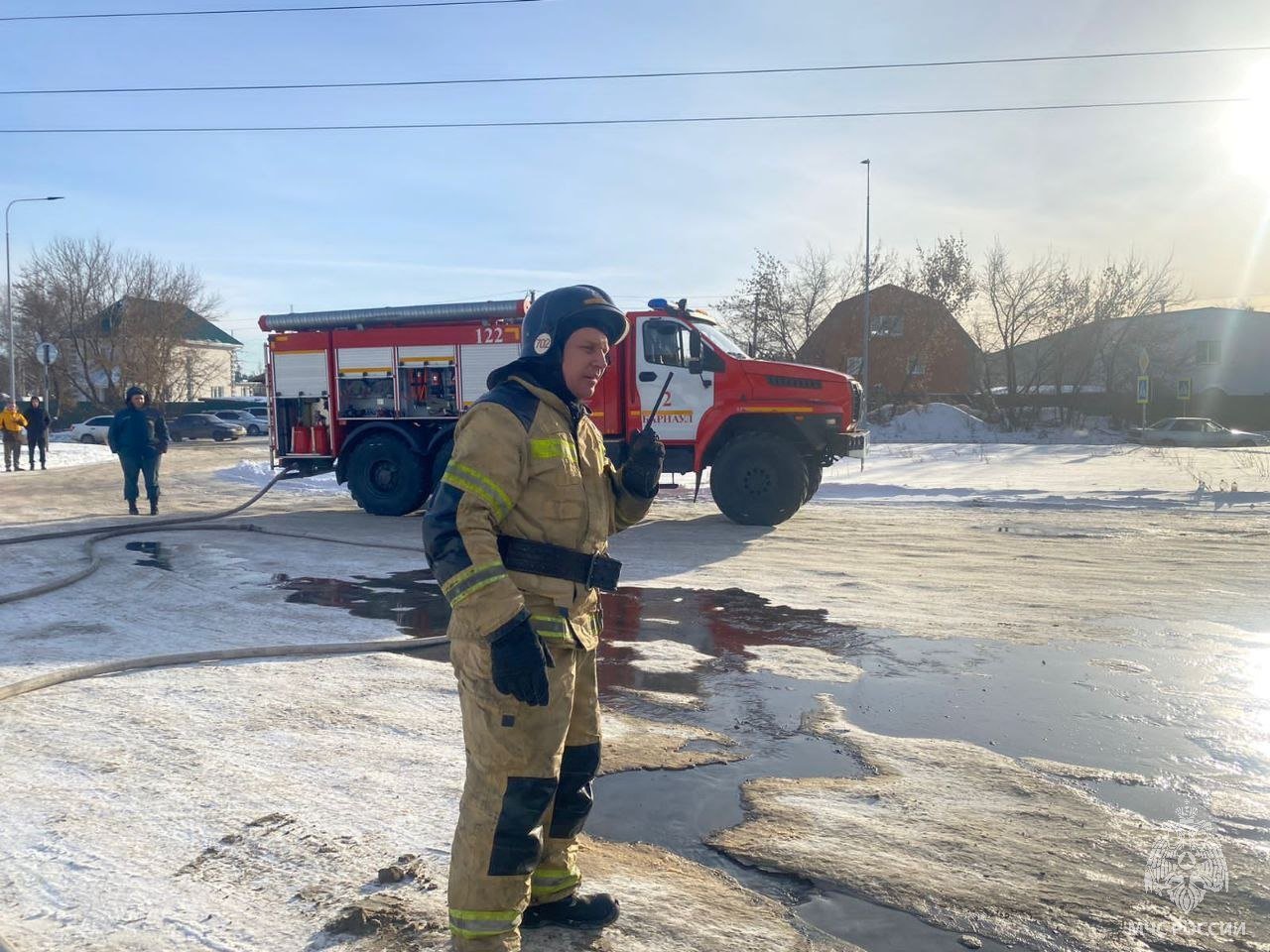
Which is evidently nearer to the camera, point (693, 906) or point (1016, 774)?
point (693, 906)

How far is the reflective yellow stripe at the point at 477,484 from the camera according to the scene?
2.69 meters

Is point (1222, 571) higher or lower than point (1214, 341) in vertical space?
lower

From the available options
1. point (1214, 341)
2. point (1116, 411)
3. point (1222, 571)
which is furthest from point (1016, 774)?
point (1214, 341)

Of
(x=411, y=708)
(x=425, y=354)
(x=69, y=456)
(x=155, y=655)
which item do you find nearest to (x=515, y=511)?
(x=411, y=708)

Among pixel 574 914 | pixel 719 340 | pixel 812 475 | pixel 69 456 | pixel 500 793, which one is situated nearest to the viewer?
pixel 500 793

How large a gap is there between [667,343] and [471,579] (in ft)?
33.0

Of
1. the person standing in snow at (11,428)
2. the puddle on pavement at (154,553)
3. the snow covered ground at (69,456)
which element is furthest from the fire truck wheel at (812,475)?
the snow covered ground at (69,456)

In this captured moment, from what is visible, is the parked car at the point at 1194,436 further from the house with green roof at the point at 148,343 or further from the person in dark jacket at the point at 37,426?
the house with green roof at the point at 148,343

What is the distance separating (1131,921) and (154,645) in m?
5.64

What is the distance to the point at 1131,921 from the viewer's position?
3025mm

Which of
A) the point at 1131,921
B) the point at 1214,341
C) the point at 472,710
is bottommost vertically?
the point at 1131,921

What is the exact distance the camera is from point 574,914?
9.61ft

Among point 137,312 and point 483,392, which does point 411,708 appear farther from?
point 137,312

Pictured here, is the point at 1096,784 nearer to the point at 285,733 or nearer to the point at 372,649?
the point at 285,733
